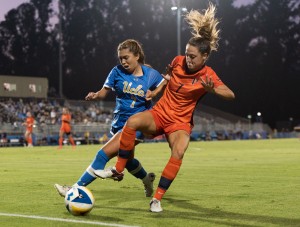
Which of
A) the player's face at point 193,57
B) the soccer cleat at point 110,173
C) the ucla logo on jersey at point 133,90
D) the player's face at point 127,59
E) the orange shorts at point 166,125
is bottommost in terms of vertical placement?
the soccer cleat at point 110,173

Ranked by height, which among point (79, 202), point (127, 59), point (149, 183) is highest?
point (127, 59)

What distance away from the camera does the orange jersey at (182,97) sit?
758 cm

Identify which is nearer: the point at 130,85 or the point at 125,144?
the point at 125,144

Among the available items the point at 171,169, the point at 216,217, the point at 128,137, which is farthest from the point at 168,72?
the point at 216,217

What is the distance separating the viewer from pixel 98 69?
7706 centimetres

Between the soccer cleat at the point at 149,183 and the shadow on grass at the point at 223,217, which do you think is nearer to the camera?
the shadow on grass at the point at 223,217

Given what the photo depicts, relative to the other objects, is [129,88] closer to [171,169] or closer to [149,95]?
[149,95]

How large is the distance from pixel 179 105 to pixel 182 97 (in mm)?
108

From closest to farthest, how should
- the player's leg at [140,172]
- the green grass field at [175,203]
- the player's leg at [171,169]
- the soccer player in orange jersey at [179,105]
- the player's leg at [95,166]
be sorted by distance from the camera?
the green grass field at [175,203], the player's leg at [171,169], the soccer player in orange jersey at [179,105], the player's leg at [95,166], the player's leg at [140,172]

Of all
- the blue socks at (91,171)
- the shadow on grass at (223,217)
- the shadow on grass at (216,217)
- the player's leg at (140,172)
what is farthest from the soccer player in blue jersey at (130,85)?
the shadow on grass at (223,217)

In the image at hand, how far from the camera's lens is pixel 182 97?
763 cm

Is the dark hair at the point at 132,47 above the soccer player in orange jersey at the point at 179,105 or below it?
above

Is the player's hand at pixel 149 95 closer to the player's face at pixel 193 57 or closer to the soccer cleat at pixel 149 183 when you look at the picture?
the player's face at pixel 193 57

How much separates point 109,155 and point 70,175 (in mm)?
5475
